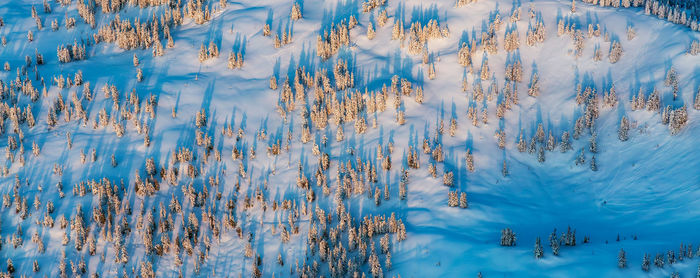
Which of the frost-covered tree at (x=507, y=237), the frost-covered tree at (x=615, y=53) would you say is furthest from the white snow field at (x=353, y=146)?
the frost-covered tree at (x=507, y=237)

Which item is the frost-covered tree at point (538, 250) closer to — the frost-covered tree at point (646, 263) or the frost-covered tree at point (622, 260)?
the frost-covered tree at point (622, 260)

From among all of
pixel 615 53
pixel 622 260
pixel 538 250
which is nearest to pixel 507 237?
pixel 538 250

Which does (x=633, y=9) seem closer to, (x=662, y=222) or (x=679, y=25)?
(x=679, y=25)

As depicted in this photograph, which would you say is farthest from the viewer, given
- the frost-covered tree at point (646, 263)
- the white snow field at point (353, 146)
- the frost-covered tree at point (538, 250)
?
the white snow field at point (353, 146)

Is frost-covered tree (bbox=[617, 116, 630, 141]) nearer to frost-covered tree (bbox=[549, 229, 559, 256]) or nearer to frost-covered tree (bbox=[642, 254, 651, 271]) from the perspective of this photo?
frost-covered tree (bbox=[549, 229, 559, 256])

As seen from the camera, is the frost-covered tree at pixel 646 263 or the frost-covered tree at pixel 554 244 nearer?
the frost-covered tree at pixel 646 263

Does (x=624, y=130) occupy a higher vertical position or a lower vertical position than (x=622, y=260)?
higher

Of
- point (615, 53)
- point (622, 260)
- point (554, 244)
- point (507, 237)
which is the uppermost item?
point (615, 53)

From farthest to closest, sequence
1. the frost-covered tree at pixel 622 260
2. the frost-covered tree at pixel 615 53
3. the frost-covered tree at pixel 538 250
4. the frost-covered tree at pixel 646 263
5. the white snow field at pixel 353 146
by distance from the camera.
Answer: the frost-covered tree at pixel 615 53 < the white snow field at pixel 353 146 < the frost-covered tree at pixel 538 250 < the frost-covered tree at pixel 622 260 < the frost-covered tree at pixel 646 263

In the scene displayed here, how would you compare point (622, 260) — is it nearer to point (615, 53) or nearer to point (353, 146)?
point (353, 146)
